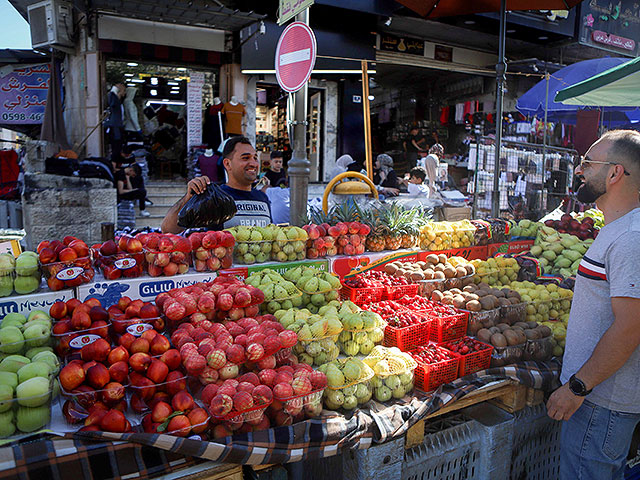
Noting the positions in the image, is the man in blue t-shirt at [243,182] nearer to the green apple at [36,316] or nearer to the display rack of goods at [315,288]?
the display rack of goods at [315,288]

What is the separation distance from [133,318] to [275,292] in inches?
34.1

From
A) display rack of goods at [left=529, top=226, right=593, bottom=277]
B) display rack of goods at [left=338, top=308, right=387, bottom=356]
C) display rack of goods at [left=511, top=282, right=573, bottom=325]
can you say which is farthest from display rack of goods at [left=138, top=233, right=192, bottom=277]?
display rack of goods at [left=529, top=226, right=593, bottom=277]

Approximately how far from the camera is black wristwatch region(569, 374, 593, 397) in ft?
7.02

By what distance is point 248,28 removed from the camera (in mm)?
9953

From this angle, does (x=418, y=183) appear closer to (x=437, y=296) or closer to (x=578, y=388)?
(x=437, y=296)

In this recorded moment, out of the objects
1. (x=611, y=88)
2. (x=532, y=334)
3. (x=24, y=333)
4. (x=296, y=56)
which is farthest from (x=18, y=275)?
(x=611, y=88)

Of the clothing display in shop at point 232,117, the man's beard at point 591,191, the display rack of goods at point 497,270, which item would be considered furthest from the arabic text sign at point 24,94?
the man's beard at point 591,191

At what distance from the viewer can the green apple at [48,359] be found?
1892 millimetres

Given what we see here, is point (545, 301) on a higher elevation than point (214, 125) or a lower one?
lower

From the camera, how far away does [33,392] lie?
171cm

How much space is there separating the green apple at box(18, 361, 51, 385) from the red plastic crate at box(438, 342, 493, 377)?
87.1 inches

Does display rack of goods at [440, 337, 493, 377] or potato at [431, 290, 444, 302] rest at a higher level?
potato at [431, 290, 444, 302]

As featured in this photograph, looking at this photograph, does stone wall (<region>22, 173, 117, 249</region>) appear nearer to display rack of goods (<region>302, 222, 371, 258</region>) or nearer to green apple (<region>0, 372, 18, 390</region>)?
display rack of goods (<region>302, 222, 371, 258</region>)

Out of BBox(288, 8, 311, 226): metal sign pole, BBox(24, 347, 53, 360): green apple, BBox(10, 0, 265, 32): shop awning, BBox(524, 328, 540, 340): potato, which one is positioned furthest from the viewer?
BBox(10, 0, 265, 32): shop awning
